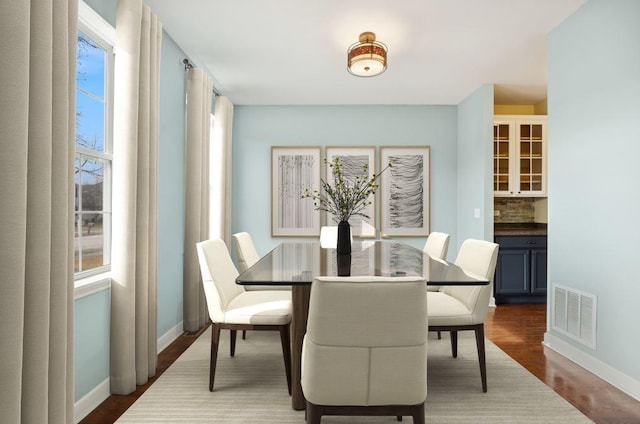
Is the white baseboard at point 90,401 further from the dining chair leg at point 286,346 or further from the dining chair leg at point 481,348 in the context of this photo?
the dining chair leg at point 481,348

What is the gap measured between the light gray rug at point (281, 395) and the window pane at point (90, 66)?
1.89m

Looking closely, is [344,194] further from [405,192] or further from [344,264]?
[405,192]

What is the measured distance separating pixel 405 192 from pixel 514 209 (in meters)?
1.60

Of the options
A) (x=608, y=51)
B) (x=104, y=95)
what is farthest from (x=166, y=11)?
(x=608, y=51)

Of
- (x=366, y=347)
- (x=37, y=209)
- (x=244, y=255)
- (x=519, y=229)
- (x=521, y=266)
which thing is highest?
(x=37, y=209)

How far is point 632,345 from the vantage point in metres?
2.39

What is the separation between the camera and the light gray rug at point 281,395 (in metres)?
2.06

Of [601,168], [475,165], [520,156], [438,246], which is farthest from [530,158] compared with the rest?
[438,246]

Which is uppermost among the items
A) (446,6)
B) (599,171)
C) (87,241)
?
(446,6)

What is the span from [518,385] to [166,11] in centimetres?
357

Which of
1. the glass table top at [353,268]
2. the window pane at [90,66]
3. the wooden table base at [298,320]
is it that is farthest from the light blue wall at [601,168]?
the window pane at [90,66]

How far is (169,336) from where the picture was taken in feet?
10.9

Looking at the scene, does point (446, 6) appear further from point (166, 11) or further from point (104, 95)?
point (104, 95)

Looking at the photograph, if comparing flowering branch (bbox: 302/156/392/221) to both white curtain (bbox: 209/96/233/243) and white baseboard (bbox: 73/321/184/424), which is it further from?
white baseboard (bbox: 73/321/184/424)
